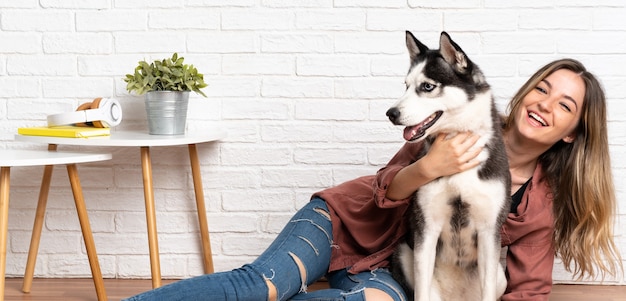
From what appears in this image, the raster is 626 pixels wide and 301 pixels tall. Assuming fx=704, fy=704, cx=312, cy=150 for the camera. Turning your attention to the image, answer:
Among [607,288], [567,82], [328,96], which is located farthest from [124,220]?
[607,288]

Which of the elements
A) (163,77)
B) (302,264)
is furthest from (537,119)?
(163,77)

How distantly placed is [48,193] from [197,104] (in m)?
0.66

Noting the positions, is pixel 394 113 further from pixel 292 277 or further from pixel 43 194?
pixel 43 194

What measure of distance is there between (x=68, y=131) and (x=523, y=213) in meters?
1.45

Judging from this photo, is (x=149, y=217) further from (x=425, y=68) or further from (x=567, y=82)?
(x=567, y=82)

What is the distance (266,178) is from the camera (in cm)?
270

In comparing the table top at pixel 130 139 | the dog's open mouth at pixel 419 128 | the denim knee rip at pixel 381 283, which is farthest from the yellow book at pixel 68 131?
the dog's open mouth at pixel 419 128

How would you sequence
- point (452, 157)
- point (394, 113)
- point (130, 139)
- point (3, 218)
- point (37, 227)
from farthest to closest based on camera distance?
point (37, 227) < point (130, 139) < point (3, 218) < point (452, 157) < point (394, 113)

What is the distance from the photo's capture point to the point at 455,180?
1825 mm

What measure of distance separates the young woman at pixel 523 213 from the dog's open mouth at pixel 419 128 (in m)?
0.20

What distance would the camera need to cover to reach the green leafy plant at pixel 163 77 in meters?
2.40

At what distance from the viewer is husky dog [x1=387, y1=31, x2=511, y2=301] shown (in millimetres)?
1750

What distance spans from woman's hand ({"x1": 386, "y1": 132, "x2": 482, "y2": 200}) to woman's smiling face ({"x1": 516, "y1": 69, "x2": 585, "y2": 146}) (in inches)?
11.5

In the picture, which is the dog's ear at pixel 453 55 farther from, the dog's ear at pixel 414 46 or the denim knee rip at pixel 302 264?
the denim knee rip at pixel 302 264
